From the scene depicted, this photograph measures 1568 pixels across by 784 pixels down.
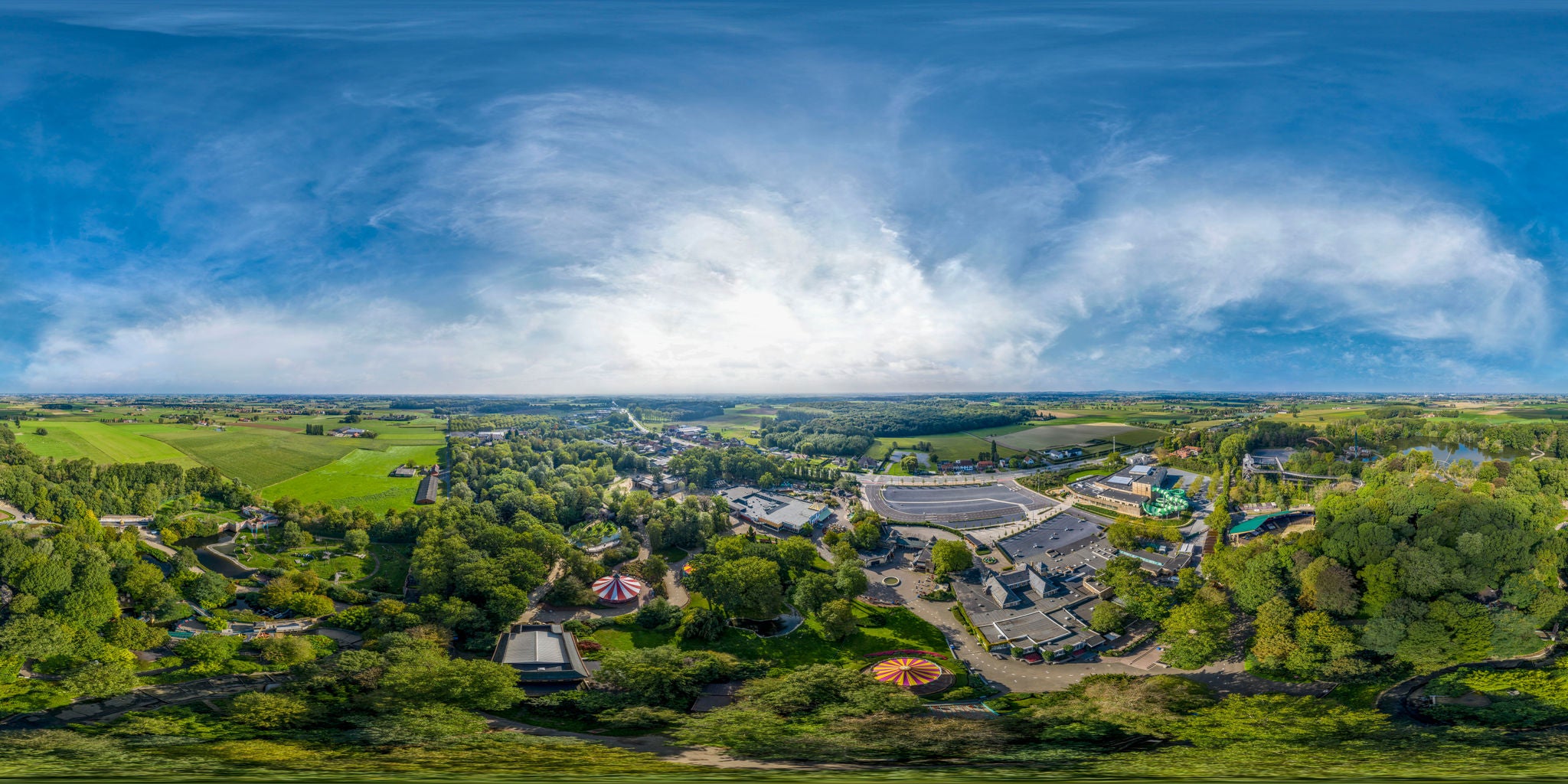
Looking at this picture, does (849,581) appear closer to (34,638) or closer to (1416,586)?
(1416,586)

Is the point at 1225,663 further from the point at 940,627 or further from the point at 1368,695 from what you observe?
the point at 940,627

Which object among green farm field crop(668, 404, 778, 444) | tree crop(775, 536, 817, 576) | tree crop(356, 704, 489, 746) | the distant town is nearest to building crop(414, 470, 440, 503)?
the distant town

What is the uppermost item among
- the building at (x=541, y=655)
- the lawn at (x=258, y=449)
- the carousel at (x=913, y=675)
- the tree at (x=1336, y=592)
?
the lawn at (x=258, y=449)

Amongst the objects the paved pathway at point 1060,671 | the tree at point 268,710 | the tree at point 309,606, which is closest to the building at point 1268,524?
the paved pathway at point 1060,671

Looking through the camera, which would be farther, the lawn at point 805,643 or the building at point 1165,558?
the building at point 1165,558

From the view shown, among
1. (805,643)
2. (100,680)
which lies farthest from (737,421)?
(100,680)

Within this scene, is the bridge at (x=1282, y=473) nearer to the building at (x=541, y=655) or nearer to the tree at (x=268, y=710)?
the building at (x=541, y=655)
